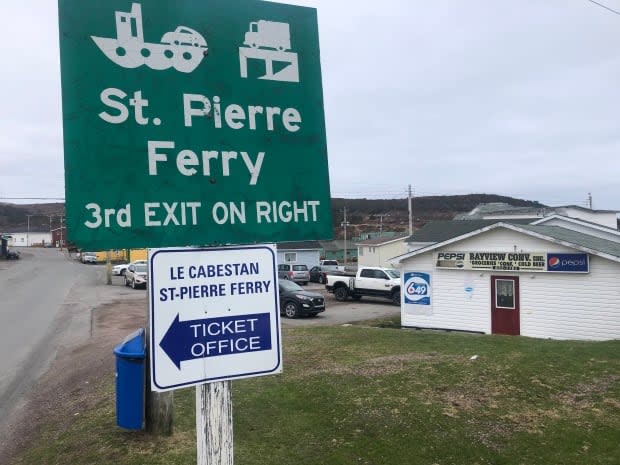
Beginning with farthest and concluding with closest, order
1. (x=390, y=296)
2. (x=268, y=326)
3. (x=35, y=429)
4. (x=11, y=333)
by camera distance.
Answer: (x=390, y=296) → (x=11, y=333) → (x=35, y=429) → (x=268, y=326)

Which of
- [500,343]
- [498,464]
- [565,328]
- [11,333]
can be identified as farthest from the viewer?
[565,328]

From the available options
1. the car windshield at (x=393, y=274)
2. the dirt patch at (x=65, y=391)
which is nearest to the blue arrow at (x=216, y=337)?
the dirt patch at (x=65, y=391)

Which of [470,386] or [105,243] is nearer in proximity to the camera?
[105,243]

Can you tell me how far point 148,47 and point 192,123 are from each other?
0.35 m

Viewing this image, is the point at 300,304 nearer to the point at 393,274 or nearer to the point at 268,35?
the point at 393,274

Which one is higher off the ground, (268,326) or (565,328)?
(268,326)

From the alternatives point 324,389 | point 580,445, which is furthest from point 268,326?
point 324,389

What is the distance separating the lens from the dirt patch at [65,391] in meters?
7.04

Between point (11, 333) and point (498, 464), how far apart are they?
14628mm

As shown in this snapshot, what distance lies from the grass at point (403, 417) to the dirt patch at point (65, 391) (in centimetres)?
27

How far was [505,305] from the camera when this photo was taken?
60.5ft

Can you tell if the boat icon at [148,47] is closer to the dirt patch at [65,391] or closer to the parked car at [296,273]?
the dirt patch at [65,391]

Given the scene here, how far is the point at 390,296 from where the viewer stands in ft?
91.5

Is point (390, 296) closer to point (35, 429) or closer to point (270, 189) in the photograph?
Result: point (35, 429)
